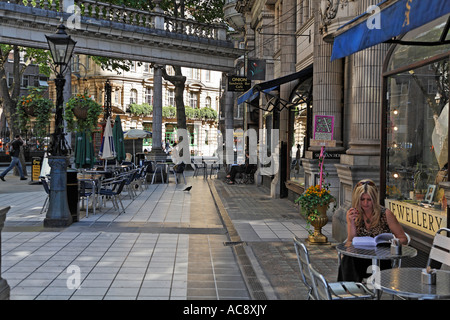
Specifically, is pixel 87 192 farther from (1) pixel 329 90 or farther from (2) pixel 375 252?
(2) pixel 375 252

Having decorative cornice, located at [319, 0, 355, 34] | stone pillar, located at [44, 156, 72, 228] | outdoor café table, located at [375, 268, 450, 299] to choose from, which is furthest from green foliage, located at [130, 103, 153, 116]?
outdoor café table, located at [375, 268, 450, 299]

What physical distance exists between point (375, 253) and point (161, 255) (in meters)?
3.88

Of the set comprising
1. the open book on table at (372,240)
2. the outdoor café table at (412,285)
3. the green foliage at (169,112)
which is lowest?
the outdoor café table at (412,285)

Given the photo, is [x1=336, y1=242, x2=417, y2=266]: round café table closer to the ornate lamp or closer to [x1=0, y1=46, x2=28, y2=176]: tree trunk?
the ornate lamp

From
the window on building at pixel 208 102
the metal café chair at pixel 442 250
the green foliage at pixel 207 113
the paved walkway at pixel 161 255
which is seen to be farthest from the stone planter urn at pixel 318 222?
the window on building at pixel 208 102

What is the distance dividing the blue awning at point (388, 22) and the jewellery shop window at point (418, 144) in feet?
4.27

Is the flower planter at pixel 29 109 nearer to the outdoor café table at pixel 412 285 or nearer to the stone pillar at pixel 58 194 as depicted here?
the stone pillar at pixel 58 194

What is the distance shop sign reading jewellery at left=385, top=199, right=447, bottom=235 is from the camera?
6.32m

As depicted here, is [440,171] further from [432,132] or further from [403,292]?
[403,292]

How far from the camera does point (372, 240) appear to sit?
509 cm

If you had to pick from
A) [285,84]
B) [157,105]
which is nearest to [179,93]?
[157,105]

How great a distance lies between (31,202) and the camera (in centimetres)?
1409

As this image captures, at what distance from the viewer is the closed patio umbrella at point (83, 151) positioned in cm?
1541

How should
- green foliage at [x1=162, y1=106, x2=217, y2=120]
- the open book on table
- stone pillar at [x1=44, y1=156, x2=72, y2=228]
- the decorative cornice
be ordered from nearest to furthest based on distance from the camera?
1. the open book on table
2. the decorative cornice
3. stone pillar at [x1=44, y1=156, x2=72, y2=228]
4. green foliage at [x1=162, y1=106, x2=217, y2=120]
